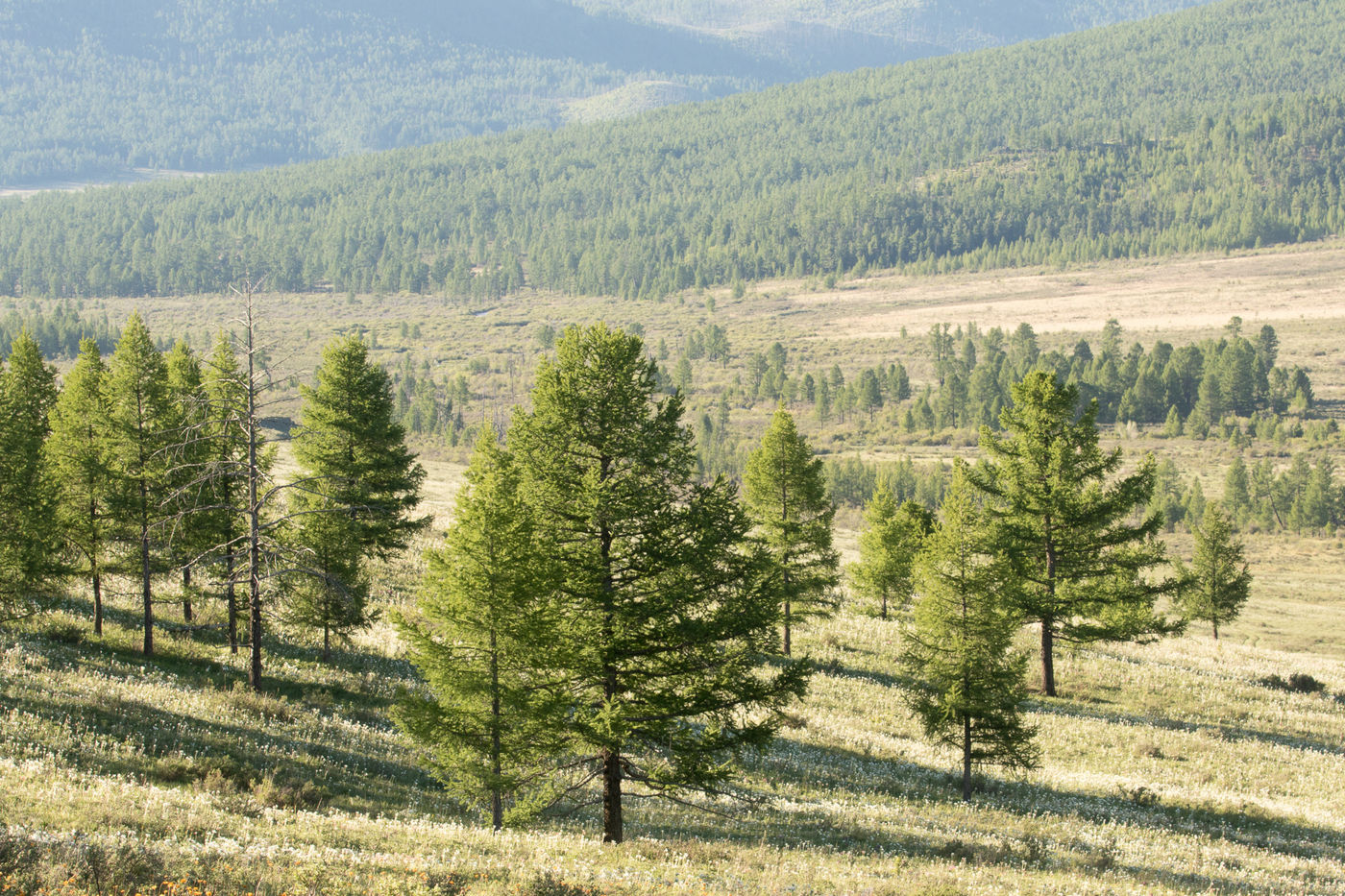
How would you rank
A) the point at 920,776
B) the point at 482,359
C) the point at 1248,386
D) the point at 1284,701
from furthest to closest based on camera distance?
the point at 482,359 → the point at 1248,386 → the point at 1284,701 → the point at 920,776

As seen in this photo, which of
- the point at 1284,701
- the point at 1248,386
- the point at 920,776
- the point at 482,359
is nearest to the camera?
the point at 920,776

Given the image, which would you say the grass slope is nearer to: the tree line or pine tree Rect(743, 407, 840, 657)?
the tree line

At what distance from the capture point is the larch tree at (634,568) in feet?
49.6

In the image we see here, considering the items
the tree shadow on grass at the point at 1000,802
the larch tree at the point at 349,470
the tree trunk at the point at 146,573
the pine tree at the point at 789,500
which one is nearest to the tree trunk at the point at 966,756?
the tree shadow on grass at the point at 1000,802

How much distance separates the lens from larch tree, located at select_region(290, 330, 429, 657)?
2798 cm

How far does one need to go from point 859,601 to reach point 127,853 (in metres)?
46.0

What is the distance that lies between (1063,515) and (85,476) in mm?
27940

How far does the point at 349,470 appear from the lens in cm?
2939

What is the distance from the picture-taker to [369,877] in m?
11.2

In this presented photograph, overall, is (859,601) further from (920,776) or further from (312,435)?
(312,435)

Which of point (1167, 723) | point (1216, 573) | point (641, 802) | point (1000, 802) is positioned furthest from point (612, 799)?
point (1216, 573)

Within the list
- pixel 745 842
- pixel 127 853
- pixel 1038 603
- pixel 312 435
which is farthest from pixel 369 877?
pixel 1038 603

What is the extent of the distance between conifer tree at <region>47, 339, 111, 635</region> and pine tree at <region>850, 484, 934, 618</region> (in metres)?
29.4

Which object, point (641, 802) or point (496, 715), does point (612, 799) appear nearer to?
point (496, 715)
